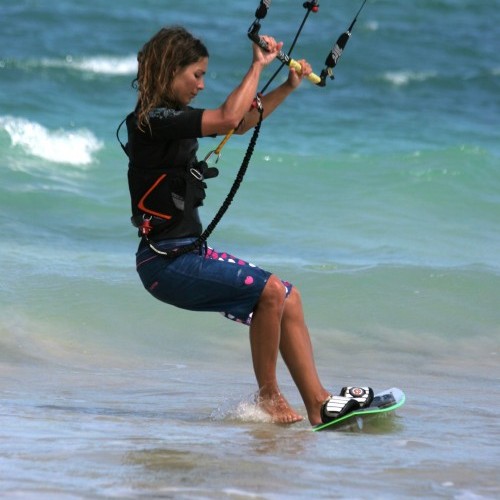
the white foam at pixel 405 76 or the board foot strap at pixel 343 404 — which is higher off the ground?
the white foam at pixel 405 76

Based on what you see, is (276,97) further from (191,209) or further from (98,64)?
(98,64)

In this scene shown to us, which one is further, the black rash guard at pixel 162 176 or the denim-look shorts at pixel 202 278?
→ the denim-look shorts at pixel 202 278

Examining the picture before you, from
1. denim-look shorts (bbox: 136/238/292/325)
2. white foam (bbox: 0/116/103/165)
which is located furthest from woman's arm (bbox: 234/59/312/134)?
white foam (bbox: 0/116/103/165)

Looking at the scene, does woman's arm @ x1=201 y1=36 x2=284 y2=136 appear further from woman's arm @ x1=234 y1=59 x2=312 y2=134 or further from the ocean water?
the ocean water

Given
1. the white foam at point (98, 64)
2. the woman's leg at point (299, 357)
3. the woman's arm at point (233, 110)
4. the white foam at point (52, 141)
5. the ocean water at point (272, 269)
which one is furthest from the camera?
the white foam at point (98, 64)

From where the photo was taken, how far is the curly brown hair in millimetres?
5005

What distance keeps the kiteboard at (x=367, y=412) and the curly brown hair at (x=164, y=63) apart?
1.46m

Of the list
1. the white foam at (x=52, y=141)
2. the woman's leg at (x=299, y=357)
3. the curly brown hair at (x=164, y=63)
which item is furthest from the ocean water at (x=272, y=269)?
the curly brown hair at (x=164, y=63)

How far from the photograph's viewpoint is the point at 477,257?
1039 cm

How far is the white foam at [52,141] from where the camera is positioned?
48.5ft

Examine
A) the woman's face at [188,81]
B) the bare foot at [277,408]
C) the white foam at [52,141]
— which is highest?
the white foam at [52,141]

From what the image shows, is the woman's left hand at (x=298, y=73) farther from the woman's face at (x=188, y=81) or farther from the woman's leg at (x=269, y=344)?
the woman's leg at (x=269, y=344)

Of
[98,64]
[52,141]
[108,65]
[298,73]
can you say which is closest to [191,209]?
[298,73]

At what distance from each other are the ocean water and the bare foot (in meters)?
0.11
